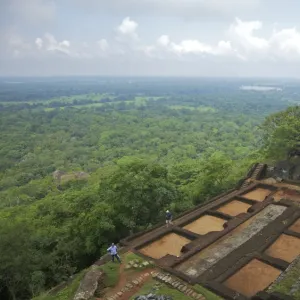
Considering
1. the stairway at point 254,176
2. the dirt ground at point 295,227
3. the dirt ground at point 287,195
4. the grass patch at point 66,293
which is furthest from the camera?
the stairway at point 254,176

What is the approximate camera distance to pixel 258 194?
2052cm

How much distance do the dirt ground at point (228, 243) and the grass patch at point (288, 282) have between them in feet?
9.83

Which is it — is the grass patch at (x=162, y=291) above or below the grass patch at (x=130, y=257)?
above

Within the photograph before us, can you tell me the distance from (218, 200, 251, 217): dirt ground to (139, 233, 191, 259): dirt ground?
374 cm

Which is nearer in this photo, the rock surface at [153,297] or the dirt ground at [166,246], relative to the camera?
the rock surface at [153,297]

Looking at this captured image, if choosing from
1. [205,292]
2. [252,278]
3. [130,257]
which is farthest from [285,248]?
[130,257]

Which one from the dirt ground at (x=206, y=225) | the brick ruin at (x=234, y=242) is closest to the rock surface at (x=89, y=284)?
the brick ruin at (x=234, y=242)

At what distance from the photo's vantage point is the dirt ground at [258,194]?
19.9m

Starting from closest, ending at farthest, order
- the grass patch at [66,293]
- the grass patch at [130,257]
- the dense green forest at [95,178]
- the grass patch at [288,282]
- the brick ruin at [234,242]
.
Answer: the grass patch at [288,282] → the grass patch at [66,293] → the brick ruin at [234,242] → the grass patch at [130,257] → the dense green forest at [95,178]

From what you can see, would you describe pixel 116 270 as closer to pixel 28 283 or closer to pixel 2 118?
pixel 28 283

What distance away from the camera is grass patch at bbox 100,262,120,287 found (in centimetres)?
1186

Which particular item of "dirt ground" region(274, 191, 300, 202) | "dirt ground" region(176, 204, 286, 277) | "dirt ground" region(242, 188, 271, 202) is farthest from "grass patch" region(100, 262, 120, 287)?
"dirt ground" region(274, 191, 300, 202)

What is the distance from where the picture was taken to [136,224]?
18938 millimetres

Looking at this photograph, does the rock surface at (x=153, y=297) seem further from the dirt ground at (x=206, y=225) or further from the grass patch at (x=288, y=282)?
the dirt ground at (x=206, y=225)
